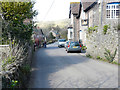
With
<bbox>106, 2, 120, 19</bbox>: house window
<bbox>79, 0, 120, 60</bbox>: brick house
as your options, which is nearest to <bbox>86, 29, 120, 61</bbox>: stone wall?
<bbox>79, 0, 120, 60</bbox>: brick house

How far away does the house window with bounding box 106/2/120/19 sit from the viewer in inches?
775

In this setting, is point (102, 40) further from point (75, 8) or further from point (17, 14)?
point (75, 8)

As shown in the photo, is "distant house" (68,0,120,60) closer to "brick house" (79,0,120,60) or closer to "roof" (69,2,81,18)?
"brick house" (79,0,120,60)

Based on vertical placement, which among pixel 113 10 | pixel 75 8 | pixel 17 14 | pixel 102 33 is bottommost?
pixel 102 33

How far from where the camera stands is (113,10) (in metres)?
20.0

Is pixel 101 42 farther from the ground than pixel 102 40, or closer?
closer

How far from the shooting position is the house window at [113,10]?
19677 millimetres

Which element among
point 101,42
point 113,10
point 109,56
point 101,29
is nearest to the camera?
point 109,56

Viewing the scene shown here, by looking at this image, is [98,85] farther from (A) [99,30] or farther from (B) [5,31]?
(A) [99,30]

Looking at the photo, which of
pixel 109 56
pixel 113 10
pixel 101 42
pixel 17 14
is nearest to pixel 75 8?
pixel 113 10

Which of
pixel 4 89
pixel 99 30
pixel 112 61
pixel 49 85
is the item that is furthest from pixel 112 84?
pixel 99 30

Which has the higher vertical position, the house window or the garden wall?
the house window

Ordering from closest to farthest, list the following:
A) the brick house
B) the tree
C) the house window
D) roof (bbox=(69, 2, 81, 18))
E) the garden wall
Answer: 1. the tree
2. the garden wall
3. the brick house
4. the house window
5. roof (bbox=(69, 2, 81, 18))

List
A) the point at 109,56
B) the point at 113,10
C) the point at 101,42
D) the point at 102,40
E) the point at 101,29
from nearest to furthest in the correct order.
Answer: the point at 109,56, the point at 102,40, the point at 101,42, the point at 101,29, the point at 113,10
